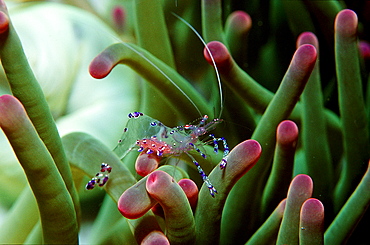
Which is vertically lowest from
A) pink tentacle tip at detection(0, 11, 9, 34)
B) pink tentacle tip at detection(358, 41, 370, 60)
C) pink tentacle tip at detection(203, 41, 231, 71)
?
pink tentacle tip at detection(358, 41, 370, 60)

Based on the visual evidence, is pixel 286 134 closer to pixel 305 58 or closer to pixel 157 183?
pixel 305 58

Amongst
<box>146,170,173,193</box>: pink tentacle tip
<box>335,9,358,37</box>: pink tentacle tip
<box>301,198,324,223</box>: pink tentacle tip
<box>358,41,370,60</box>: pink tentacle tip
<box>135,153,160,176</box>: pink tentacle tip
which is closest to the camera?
<box>146,170,173,193</box>: pink tentacle tip

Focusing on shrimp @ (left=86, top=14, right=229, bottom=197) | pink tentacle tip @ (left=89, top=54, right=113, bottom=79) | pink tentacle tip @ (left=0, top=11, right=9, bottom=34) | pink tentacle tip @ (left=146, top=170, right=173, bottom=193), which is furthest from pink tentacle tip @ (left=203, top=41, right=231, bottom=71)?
pink tentacle tip @ (left=0, top=11, right=9, bottom=34)

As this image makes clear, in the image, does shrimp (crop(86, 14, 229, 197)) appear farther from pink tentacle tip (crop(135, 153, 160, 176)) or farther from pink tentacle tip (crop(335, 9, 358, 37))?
pink tentacle tip (crop(335, 9, 358, 37))

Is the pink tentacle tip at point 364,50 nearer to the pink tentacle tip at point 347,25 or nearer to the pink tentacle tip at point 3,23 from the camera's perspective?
the pink tentacle tip at point 347,25

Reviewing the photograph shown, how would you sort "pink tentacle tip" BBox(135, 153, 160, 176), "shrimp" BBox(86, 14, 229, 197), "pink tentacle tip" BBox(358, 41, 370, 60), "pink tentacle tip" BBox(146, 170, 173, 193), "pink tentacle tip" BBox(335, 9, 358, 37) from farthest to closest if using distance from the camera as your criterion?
1. "pink tentacle tip" BBox(358, 41, 370, 60)
2. "pink tentacle tip" BBox(335, 9, 358, 37)
3. "shrimp" BBox(86, 14, 229, 197)
4. "pink tentacle tip" BBox(135, 153, 160, 176)
5. "pink tentacle tip" BBox(146, 170, 173, 193)

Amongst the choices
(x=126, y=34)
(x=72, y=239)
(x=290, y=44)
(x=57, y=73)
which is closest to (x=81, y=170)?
(x=72, y=239)

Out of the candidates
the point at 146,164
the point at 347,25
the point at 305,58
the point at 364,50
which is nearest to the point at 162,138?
the point at 146,164

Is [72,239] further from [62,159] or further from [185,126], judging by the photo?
[185,126]
